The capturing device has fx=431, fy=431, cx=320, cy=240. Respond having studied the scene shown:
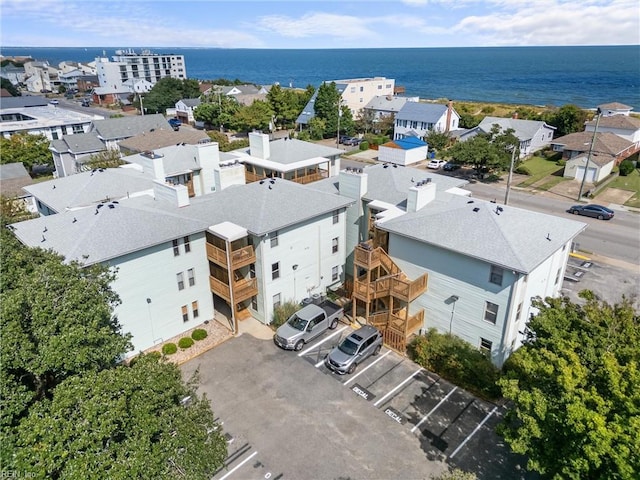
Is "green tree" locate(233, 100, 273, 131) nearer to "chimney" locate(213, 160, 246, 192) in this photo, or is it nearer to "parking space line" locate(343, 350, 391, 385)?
"chimney" locate(213, 160, 246, 192)

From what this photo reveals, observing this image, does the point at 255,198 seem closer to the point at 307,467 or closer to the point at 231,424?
the point at 231,424

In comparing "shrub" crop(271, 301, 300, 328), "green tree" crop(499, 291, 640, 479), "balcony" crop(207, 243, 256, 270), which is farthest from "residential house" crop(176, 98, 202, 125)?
"green tree" crop(499, 291, 640, 479)

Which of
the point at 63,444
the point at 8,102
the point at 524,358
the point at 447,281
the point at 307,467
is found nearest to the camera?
the point at 63,444

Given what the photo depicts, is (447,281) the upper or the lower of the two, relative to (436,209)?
lower

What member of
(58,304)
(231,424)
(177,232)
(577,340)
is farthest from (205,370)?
(577,340)

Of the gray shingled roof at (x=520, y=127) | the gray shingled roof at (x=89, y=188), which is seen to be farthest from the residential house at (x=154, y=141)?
the gray shingled roof at (x=520, y=127)

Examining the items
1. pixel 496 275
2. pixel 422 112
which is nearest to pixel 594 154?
pixel 422 112

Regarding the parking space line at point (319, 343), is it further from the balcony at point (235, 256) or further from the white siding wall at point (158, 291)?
the white siding wall at point (158, 291)
